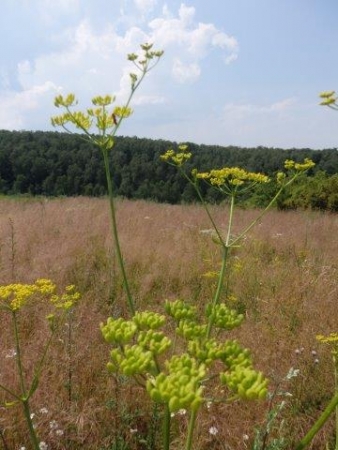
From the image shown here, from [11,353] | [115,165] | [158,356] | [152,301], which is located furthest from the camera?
[115,165]

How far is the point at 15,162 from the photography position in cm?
4875

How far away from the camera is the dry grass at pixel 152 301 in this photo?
9.95 feet

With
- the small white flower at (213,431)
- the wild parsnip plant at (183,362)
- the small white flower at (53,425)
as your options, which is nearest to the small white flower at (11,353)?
the small white flower at (53,425)

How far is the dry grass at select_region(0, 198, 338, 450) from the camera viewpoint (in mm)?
3031

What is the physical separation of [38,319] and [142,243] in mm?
3365

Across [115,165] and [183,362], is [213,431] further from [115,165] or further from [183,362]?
[115,165]

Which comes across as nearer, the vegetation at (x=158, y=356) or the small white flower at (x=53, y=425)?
the vegetation at (x=158, y=356)

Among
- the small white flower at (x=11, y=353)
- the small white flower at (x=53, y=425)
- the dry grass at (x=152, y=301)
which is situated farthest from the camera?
the small white flower at (x=11, y=353)

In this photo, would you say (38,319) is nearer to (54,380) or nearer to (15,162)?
(54,380)

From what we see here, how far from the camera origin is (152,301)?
5.61 m

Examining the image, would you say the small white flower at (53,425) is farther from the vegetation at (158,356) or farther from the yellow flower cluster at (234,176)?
the yellow flower cluster at (234,176)

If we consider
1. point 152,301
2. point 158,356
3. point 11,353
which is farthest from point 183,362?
point 152,301

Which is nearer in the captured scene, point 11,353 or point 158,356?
point 158,356

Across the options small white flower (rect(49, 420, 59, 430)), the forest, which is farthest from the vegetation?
the forest
